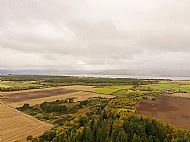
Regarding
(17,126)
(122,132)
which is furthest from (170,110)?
(17,126)

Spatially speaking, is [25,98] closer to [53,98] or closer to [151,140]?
[53,98]

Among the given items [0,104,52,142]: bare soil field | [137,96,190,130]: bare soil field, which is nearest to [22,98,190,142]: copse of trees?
[0,104,52,142]: bare soil field

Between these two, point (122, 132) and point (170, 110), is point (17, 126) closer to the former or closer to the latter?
point (122, 132)

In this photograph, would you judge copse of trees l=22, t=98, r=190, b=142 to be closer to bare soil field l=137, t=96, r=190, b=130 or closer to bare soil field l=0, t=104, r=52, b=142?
bare soil field l=0, t=104, r=52, b=142

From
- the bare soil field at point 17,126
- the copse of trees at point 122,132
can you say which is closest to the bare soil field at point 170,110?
the copse of trees at point 122,132

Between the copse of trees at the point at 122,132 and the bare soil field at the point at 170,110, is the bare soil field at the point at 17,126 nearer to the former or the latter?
the copse of trees at the point at 122,132

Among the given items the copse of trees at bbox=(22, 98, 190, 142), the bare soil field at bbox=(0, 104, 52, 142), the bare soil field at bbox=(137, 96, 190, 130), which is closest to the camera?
the copse of trees at bbox=(22, 98, 190, 142)

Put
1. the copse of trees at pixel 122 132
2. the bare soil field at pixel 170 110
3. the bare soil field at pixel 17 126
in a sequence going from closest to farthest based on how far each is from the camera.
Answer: the copse of trees at pixel 122 132 < the bare soil field at pixel 17 126 < the bare soil field at pixel 170 110
